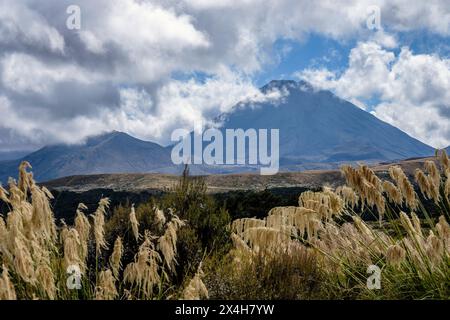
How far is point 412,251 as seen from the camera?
5.41 m

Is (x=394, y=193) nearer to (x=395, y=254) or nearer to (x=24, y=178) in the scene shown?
(x=395, y=254)

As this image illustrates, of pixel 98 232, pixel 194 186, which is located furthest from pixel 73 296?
pixel 194 186

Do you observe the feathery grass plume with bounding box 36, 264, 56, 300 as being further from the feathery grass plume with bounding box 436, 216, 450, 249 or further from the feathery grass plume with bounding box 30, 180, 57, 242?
the feathery grass plume with bounding box 436, 216, 450, 249

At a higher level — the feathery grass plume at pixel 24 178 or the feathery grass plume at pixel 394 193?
the feathery grass plume at pixel 24 178

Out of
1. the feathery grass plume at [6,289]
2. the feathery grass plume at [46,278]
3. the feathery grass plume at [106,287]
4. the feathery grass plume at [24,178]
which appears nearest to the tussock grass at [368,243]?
the feathery grass plume at [106,287]

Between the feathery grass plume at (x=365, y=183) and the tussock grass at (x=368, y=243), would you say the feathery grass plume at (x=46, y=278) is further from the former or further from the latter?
the feathery grass plume at (x=365, y=183)

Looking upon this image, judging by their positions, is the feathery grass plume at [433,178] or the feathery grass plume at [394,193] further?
the feathery grass plume at [394,193]

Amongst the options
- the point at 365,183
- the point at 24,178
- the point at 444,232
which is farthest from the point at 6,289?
the point at 444,232

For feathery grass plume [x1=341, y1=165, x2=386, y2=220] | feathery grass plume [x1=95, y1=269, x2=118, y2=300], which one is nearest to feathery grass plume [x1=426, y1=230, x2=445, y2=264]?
feathery grass plume [x1=341, y1=165, x2=386, y2=220]

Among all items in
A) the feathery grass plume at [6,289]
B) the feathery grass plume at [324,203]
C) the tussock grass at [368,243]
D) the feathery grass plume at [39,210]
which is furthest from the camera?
the feathery grass plume at [324,203]

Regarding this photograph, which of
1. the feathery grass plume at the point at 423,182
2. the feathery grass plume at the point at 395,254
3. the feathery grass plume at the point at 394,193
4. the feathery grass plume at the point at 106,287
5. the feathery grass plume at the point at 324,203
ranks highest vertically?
the feathery grass plume at the point at 423,182

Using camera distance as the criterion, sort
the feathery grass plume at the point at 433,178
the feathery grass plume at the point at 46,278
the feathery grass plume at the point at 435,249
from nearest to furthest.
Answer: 1. the feathery grass plume at the point at 46,278
2. the feathery grass plume at the point at 435,249
3. the feathery grass plume at the point at 433,178

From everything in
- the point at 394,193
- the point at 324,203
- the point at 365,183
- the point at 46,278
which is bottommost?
the point at 46,278

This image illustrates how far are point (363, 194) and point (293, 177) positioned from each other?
109506 millimetres
